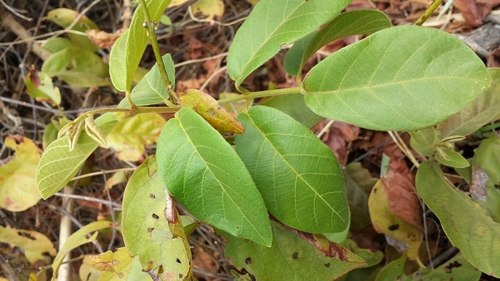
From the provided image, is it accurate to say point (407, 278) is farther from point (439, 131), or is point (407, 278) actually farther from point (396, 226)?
point (439, 131)

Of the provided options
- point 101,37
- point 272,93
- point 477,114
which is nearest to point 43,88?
point 101,37

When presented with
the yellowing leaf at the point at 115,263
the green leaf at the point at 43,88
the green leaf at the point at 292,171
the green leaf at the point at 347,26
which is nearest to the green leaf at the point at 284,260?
the green leaf at the point at 292,171

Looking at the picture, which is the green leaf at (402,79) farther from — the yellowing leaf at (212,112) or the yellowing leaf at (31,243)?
the yellowing leaf at (31,243)

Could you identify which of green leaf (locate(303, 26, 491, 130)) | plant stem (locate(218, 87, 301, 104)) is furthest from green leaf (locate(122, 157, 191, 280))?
green leaf (locate(303, 26, 491, 130))

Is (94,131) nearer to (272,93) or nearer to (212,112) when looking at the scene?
(212,112)

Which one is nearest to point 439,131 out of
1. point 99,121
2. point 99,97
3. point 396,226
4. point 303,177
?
point 396,226

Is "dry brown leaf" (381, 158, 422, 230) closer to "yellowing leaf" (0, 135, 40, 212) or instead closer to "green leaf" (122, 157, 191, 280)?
"green leaf" (122, 157, 191, 280)
